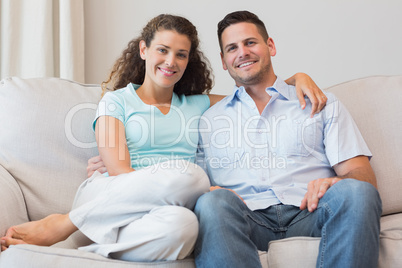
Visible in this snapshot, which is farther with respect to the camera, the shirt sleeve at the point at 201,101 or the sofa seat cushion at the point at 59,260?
the shirt sleeve at the point at 201,101

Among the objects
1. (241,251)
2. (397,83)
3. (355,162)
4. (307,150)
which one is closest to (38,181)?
(241,251)

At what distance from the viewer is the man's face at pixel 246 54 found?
174cm

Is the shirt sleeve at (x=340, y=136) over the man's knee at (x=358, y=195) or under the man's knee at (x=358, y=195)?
over

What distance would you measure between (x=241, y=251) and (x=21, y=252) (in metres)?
0.54

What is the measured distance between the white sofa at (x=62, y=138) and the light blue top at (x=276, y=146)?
16 cm

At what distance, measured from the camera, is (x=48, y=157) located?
161cm

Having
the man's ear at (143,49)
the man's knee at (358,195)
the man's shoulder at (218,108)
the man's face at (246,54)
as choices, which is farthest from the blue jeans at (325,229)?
the man's ear at (143,49)

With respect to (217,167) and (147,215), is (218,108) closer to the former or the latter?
(217,167)

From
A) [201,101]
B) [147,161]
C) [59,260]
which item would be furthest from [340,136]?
[59,260]

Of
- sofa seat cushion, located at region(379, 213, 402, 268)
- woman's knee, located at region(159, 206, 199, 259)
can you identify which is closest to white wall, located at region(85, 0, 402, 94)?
sofa seat cushion, located at region(379, 213, 402, 268)

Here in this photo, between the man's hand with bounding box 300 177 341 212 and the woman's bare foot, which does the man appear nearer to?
the man's hand with bounding box 300 177 341 212

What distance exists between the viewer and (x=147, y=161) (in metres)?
1.58

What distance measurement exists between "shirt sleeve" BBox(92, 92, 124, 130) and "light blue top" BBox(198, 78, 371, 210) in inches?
11.9

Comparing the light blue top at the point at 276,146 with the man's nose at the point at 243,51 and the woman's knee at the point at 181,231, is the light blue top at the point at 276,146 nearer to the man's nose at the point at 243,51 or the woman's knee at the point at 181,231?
the man's nose at the point at 243,51
